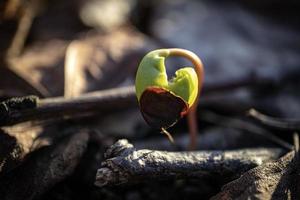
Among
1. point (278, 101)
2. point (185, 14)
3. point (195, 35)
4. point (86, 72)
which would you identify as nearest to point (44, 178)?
point (86, 72)

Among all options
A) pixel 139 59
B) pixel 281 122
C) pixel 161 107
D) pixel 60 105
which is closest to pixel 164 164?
pixel 161 107

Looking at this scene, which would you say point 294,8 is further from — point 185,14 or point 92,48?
point 92,48

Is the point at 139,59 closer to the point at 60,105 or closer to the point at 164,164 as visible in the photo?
the point at 60,105

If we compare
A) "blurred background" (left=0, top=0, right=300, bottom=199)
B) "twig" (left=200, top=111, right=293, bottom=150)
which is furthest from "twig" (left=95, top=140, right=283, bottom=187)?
"twig" (left=200, top=111, right=293, bottom=150)

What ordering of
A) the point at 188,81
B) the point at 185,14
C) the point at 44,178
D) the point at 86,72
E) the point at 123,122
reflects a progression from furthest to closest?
the point at 185,14 → the point at 86,72 → the point at 123,122 → the point at 44,178 → the point at 188,81

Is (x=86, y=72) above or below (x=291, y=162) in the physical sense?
below

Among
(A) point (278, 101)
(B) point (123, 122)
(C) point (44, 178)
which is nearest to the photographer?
(C) point (44, 178)

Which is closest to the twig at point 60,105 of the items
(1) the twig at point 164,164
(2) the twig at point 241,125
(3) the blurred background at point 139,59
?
(3) the blurred background at point 139,59
